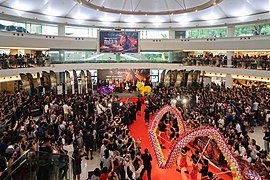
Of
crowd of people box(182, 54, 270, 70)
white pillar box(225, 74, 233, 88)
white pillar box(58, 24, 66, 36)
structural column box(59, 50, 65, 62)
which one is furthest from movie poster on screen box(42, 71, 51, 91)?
white pillar box(225, 74, 233, 88)

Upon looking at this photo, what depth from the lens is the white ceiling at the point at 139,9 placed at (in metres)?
24.4

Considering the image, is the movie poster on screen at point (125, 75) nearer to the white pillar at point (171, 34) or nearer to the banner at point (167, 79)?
the banner at point (167, 79)

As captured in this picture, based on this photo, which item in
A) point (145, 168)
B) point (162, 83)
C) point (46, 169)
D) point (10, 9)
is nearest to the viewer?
point (46, 169)

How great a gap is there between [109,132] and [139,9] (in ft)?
70.7

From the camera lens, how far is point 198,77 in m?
27.3

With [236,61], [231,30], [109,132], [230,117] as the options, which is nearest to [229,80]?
[236,61]

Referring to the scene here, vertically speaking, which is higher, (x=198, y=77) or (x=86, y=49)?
(x=86, y=49)

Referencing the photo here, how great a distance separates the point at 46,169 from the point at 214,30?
29.5 m

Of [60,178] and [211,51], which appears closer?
[60,178]

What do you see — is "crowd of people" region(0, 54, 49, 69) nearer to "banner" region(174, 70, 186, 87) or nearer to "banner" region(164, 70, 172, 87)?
"banner" region(164, 70, 172, 87)

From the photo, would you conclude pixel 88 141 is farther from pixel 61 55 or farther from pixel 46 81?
pixel 61 55

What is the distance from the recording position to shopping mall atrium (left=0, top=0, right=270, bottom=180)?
8.55 m

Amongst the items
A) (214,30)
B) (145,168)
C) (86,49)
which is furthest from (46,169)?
(214,30)

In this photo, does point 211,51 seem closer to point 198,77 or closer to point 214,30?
point 214,30
